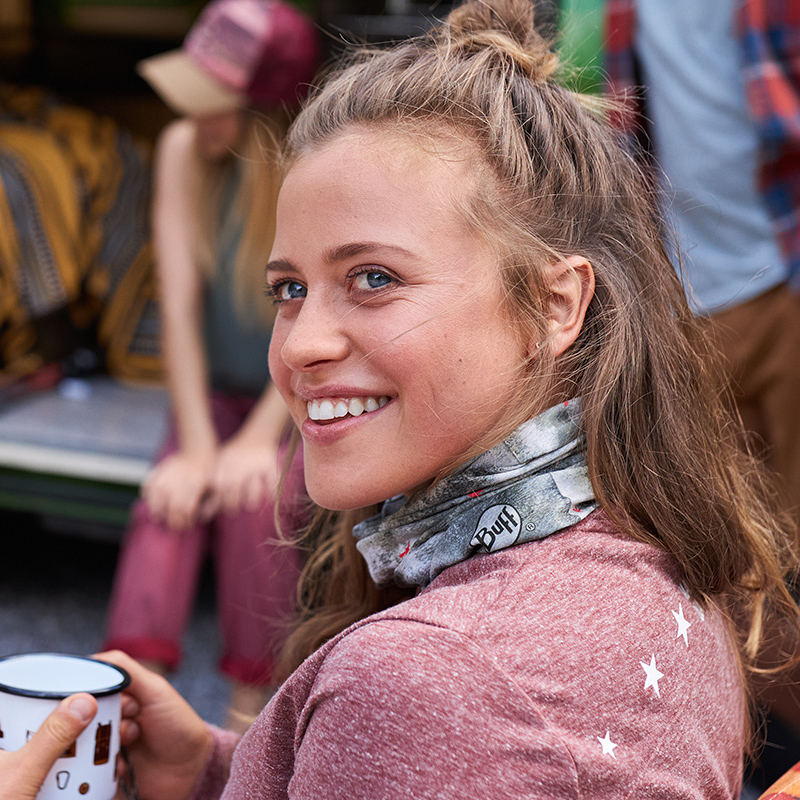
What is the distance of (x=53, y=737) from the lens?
706 millimetres

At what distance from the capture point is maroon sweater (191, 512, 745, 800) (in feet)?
1.72

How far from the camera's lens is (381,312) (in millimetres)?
695

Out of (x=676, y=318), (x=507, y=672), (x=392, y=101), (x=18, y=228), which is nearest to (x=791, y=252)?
(x=676, y=318)

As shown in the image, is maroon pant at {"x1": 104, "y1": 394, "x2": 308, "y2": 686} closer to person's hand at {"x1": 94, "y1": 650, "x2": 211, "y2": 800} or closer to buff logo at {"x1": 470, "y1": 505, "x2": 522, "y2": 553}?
person's hand at {"x1": 94, "y1": 650, "x2": 211, "y2": 800}

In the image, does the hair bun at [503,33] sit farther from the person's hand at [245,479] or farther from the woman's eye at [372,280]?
Result: the person's hand at [245,479]

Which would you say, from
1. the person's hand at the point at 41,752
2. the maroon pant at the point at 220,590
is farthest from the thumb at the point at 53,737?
the maroon pant at the point at 220,590

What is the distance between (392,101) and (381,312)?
183mm

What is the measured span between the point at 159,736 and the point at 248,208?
125 cm

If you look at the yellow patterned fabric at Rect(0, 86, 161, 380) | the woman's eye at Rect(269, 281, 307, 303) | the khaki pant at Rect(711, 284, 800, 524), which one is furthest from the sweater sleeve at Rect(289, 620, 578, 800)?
the yellow patterned fabric at Rect(0, 86, 161, 380)

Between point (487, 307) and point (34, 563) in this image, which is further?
point (34, 563)

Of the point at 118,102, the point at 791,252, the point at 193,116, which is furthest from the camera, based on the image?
the point at 118,102

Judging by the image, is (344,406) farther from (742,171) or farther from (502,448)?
(742,171)

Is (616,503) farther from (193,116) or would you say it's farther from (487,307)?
(193,116)

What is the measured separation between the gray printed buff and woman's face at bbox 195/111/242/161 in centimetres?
141
